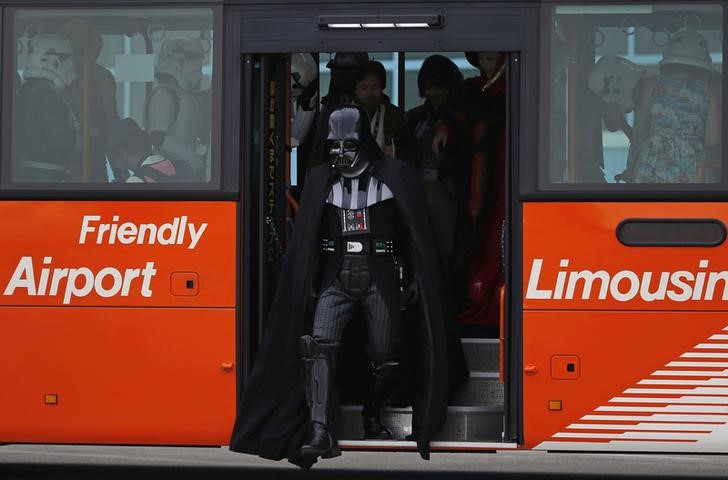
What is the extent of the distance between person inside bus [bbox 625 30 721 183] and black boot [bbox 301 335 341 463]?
6.43ft

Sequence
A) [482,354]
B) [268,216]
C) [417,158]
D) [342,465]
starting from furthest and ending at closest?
[342,465] → [417,158] → [482,354] → [268,216]

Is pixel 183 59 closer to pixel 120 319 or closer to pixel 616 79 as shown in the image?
pixel 120 319

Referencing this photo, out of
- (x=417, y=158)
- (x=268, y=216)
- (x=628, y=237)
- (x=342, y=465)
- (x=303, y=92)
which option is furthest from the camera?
(x=342, y=465)

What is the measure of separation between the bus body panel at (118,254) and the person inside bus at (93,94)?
0.98ft

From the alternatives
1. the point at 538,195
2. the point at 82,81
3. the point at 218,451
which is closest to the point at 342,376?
the point at 538,195

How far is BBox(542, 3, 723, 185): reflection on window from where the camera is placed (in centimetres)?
819

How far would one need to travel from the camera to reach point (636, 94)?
8.23 meters

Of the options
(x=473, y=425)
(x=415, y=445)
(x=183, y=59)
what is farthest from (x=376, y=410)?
(x=183, y=59)

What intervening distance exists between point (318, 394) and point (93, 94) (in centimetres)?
212

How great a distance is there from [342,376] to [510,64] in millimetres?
2141

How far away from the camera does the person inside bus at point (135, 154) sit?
333 inches

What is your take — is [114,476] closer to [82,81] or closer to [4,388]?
[4,388]

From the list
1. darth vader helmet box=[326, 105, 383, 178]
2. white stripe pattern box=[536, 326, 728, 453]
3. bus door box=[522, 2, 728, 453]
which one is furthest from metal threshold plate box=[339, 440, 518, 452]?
darth vader helmet box=[326, 105, 383, 178]

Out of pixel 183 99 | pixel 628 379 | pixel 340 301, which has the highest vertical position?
pixel 183 99
